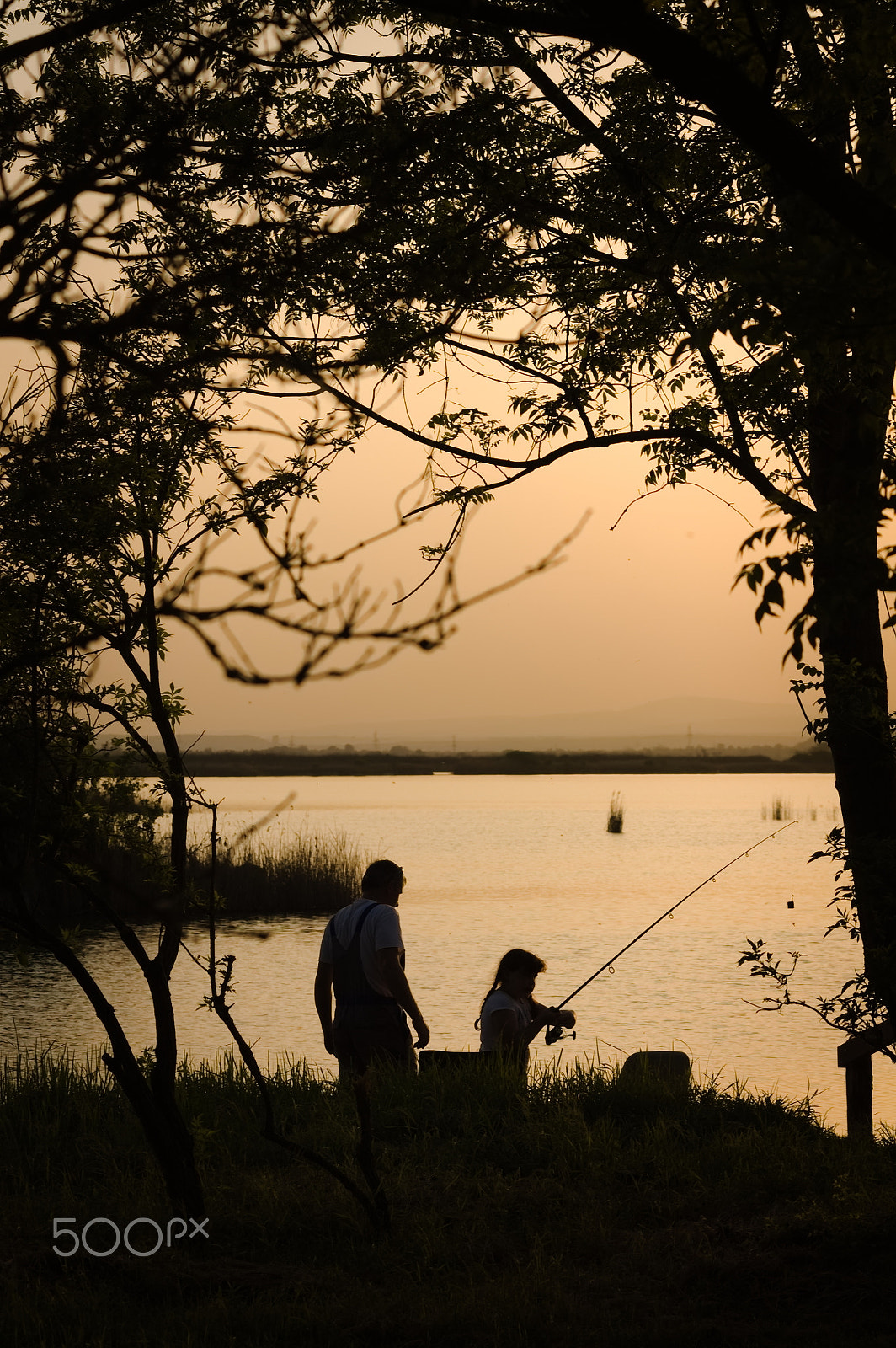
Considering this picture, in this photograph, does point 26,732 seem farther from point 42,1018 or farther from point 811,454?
point 42,1018

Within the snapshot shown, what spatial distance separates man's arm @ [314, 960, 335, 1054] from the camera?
7.60 meters

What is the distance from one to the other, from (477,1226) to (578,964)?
17332 millimetres

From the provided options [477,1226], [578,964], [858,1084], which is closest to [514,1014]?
[858,1084]

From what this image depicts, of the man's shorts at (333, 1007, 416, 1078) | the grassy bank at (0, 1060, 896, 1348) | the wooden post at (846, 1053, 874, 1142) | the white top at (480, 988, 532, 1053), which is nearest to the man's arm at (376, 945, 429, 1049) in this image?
the man's shorts at (333, 1007, 416, 1078)

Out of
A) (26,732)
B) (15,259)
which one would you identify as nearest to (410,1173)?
(26,732)

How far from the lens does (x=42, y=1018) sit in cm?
1752

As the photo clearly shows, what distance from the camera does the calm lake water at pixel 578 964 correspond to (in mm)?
15648

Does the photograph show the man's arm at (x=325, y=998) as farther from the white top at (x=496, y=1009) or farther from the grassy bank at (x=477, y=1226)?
the white top at (x=496, y=1009)

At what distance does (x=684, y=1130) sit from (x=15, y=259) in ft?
20.9

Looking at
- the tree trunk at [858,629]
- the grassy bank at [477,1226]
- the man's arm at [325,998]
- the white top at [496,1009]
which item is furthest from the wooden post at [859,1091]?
the man's arm at [325,998]

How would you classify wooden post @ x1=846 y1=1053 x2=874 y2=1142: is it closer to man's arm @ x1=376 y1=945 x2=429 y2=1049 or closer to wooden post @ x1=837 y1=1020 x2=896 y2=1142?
wooden post @ x1=837 y1=1020 x2=896 y2=1142

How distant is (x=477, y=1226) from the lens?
5.78m

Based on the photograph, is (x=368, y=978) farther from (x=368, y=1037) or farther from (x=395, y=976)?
(x=368, y=1037)

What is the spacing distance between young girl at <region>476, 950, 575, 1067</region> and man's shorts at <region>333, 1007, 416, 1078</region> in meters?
0.64
